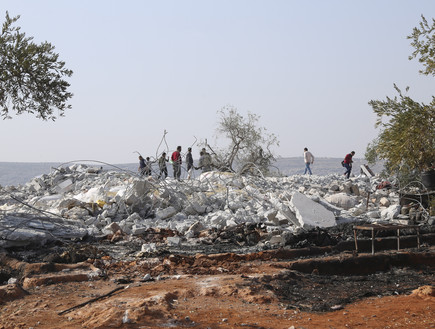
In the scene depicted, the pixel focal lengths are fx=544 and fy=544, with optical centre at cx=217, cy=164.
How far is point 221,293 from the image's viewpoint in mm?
5969

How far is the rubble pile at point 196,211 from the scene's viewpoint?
36.6 feet

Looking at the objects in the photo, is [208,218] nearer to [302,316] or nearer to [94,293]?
[94,293]

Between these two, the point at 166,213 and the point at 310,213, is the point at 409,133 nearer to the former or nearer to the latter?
the point at 310,213

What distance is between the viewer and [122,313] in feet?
16.5

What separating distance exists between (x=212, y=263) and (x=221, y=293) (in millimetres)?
2365

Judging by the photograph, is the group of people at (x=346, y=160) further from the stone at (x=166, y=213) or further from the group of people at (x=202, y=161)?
the stone at (x=166, y=213)

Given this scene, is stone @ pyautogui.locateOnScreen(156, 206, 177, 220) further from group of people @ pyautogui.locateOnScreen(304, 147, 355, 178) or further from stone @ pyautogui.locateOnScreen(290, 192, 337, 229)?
group of people @ pyautogui.locateOnScreen(304, 147, 355, 178)

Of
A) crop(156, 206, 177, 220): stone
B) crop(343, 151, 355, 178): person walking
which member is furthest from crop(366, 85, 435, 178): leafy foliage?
crop(343, 151, 355, 178): person walking

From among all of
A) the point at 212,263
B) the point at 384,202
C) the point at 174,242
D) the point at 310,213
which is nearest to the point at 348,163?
the point at 384,202

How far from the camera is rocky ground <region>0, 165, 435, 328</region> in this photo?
5.19 meters

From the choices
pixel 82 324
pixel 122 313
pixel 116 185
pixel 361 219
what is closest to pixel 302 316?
pixel 122 313

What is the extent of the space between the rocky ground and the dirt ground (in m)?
0.02

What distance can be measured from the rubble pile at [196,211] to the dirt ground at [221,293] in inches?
82.1

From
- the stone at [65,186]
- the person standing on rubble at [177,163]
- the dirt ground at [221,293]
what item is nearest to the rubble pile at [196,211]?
the stone at [65,186]
